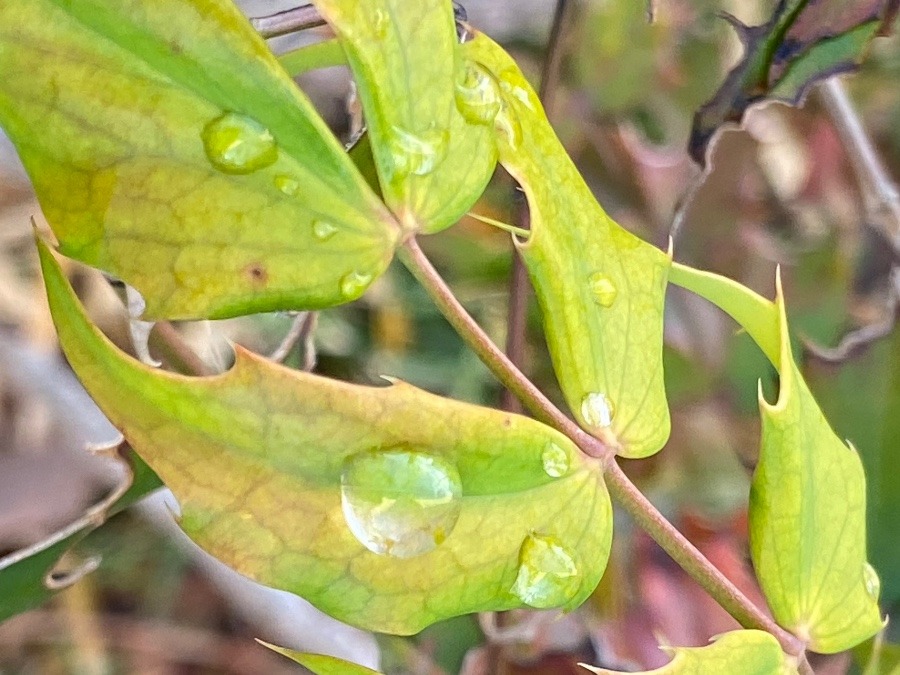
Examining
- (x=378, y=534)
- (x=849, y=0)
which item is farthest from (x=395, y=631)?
(x=849, y=0)

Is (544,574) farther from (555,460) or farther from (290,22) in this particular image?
(290,22)

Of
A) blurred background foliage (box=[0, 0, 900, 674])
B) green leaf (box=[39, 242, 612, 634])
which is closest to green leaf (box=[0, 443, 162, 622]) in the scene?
green leaf (box=[39, 242, 612, 634])

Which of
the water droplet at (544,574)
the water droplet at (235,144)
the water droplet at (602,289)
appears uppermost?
the water droplet at (235,144)

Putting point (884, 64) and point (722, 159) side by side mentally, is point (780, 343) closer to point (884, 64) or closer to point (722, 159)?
point (722, 159)

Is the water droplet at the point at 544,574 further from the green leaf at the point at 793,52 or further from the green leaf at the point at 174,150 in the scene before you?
the green leaf at the point at 793,52

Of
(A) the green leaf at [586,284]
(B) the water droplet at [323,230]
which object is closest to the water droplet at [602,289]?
(A) the green leaf at [586,284]

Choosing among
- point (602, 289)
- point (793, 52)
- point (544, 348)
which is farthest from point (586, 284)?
point (544, 348)
